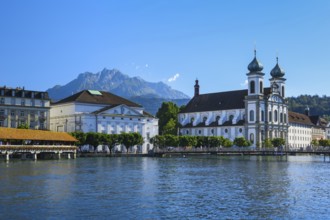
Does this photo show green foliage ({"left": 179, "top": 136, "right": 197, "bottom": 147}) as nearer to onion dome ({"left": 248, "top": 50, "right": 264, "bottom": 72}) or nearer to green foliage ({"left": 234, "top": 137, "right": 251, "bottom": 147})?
green foliage ({"left": 234, "top": 137, "right": 251, "bottom": 147})

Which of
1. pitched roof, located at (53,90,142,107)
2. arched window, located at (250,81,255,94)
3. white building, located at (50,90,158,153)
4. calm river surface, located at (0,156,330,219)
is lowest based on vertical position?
calm river surface, located at (0,156,330,219)

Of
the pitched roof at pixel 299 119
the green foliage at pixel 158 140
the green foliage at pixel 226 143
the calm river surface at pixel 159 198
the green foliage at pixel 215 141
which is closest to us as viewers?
the calm river surface at pixel 159 198

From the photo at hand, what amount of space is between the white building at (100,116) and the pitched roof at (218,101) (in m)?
34.6

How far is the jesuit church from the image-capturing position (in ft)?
489

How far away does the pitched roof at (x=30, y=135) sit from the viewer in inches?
3201

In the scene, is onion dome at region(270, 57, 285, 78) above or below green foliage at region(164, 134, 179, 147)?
above

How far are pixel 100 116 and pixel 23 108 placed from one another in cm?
1825

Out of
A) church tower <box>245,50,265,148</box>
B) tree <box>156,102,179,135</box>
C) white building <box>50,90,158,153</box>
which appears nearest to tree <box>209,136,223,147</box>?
church tower <box>245,50,265,148</box>

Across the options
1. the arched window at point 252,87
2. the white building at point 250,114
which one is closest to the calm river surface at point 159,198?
the white building at point 250,114

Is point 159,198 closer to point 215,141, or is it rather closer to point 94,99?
point 94,99

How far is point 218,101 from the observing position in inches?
6565

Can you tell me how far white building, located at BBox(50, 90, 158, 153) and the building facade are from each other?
26.6ft

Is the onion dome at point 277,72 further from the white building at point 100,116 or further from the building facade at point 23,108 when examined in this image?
the building facade at point 23,108

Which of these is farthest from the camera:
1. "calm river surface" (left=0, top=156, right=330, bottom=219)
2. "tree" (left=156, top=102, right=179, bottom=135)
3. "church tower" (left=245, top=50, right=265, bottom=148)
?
"tree" (left=156, top=102, right=179, bottom=135)
